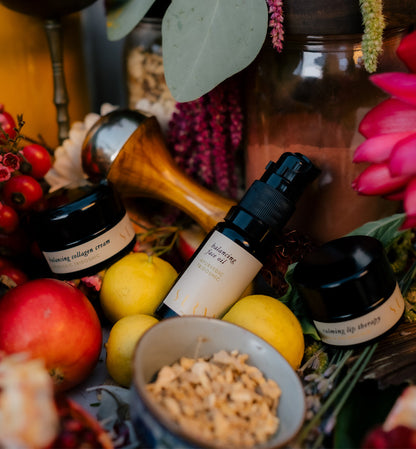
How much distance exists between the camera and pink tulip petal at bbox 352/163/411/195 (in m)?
0.36

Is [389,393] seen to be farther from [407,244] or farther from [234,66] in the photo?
[234,66]

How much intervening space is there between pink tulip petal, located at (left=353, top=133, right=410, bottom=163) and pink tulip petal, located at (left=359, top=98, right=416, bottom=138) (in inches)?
0.5

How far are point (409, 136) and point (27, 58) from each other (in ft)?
1.51

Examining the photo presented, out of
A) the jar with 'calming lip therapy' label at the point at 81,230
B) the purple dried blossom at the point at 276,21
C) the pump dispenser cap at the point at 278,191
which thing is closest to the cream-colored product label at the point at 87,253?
the jar with 'calming lip therapy' label at the point at 81,230

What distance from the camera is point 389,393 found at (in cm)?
37

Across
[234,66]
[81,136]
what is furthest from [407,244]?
[81,136]

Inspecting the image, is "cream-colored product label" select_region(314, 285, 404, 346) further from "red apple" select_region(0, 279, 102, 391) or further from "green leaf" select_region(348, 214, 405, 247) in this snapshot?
"red apple" select_region(0, 279, 102, 391)

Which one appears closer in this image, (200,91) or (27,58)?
(200,91)

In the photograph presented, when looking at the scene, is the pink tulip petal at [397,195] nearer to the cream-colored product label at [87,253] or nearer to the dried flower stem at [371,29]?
the dried flower stem at [371,29]

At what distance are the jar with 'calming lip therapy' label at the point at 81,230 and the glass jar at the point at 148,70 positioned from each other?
15 centimetres

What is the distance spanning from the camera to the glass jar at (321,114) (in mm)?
434

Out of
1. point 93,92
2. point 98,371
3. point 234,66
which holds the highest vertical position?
point 234,66

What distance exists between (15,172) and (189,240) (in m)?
0.19

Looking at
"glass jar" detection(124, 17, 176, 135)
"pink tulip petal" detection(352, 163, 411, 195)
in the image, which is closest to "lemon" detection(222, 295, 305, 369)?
"pink tulip petal" detection(352, 163, 411, 195)
